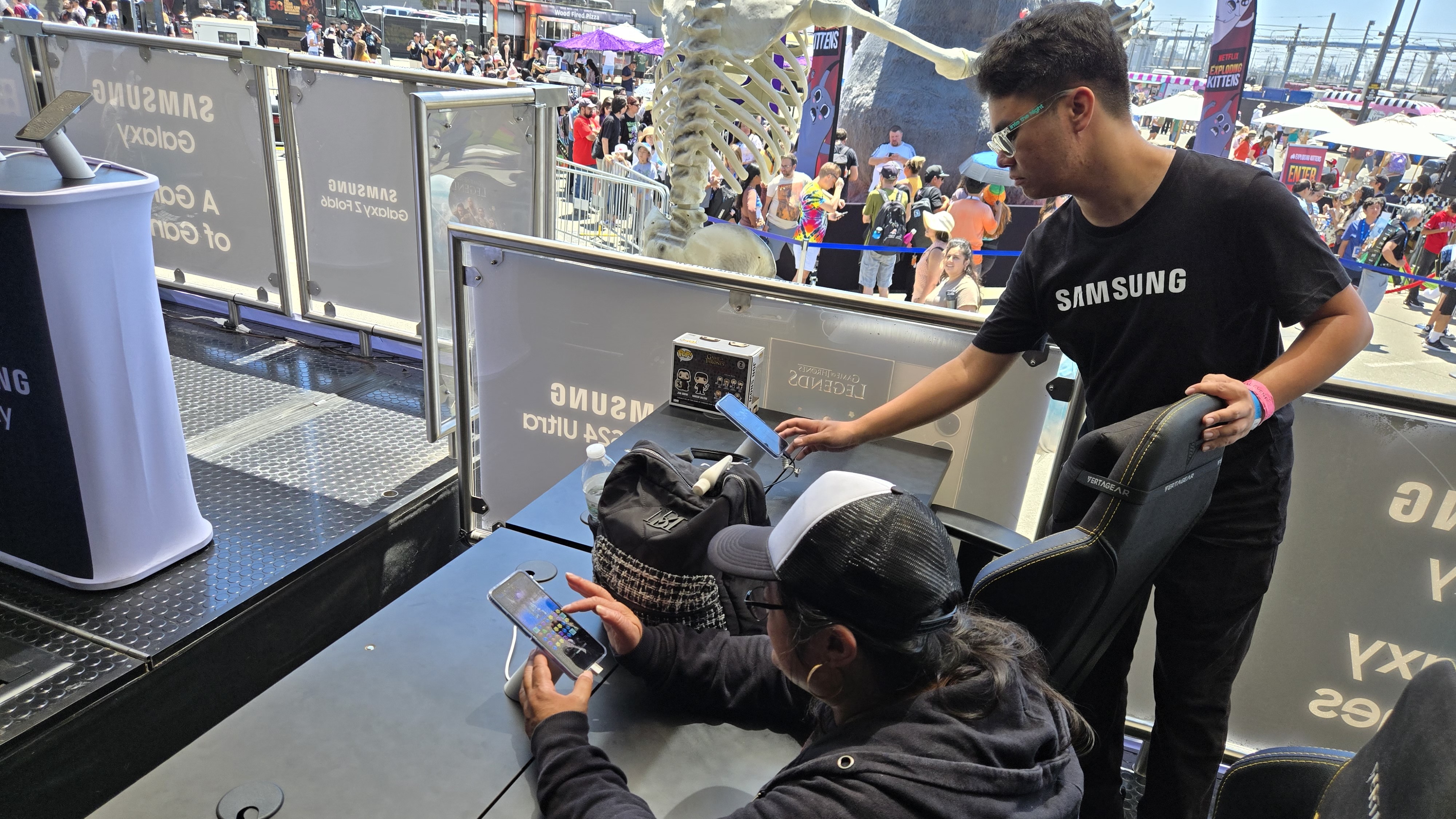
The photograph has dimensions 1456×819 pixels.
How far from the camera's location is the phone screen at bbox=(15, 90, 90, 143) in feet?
8.29

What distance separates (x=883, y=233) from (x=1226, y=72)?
12.2 ft

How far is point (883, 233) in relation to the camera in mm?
8539

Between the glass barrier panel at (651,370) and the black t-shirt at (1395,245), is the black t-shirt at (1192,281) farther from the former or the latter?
the black t-shirt at (1395,245)

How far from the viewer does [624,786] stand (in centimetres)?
135

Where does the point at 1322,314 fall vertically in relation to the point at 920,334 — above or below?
above

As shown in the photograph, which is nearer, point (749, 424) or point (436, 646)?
point (436, 646)

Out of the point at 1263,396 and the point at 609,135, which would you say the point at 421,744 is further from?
the point at 609,135

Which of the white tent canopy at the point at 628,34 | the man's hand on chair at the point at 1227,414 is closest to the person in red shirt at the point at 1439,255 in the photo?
the man's hand on chair at the point at 1227,414

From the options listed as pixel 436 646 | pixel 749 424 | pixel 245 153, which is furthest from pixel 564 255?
pixel 245 153

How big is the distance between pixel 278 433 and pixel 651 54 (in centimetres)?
2958

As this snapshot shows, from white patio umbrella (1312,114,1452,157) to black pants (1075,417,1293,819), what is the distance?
14517 millimetres

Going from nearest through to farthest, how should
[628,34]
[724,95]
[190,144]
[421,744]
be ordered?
[421,744] < [190,144] < [724,95] < [628,34]

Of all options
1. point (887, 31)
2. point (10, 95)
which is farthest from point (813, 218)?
point (10, 95)

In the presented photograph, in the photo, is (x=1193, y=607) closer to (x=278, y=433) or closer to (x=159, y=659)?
(x=159, y=659)
